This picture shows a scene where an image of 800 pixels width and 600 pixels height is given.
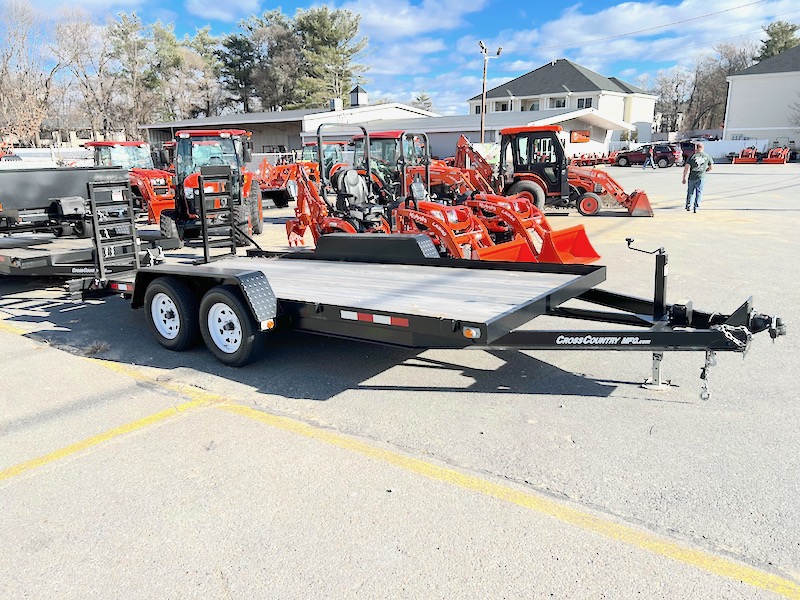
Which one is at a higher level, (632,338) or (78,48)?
(78,48)

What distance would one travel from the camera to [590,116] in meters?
41.9

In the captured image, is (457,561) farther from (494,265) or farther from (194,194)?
(194,194)

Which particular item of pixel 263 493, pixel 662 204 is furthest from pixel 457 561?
pixel 662 204

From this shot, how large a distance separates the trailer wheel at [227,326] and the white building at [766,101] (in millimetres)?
59518

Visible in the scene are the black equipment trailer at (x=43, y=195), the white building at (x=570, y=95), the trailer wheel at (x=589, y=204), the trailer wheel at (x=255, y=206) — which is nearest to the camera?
the black equipment trailer at (x=43, y=195)

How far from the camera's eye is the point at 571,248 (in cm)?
928

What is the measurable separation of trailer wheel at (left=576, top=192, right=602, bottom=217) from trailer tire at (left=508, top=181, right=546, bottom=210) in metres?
1.23

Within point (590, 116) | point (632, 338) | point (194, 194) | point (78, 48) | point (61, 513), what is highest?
point (78, 48)

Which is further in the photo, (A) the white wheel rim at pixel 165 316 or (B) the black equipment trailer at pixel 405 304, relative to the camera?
(A) the white wheel rim at pixel 165 316

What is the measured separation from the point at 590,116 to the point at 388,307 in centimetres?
4117

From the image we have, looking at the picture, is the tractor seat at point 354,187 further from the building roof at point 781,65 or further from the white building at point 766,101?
the building roof at point 781,65

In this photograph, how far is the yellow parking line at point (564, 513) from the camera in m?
2.75

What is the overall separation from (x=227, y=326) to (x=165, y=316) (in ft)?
3.04

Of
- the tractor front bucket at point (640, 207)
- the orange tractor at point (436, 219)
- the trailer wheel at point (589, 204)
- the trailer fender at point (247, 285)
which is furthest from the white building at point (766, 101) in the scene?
the trailer fender at point (247, 285)
